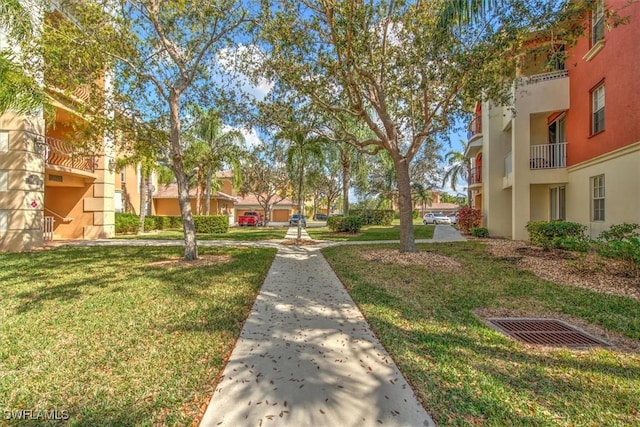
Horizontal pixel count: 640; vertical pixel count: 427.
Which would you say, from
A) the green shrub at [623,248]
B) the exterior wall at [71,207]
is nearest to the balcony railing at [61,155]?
the exterior wall at [71,207]

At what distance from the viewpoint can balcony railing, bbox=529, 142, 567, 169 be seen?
13.0 metres

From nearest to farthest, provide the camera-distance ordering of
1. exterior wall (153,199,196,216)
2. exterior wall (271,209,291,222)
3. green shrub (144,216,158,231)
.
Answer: green shrub (144,216,158,231), exterior wall (153,199,196,216), exterior wall (271,209,291,222)

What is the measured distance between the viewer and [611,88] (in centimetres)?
Answer: 970

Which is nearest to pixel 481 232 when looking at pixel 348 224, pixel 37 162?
pixel 348 224

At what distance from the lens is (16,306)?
5.43 metres

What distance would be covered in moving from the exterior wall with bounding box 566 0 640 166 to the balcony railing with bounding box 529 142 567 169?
520 millimetres

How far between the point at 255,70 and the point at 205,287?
7141mm

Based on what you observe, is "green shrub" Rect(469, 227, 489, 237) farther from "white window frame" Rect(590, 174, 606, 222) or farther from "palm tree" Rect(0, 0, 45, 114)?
"palm tree" Rect(0, 0, 45, 114)

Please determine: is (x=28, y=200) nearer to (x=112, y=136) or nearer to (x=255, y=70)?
(x=112, y=136)

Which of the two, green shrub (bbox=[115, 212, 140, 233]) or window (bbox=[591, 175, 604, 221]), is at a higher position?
window (bbox=[591, 175, 604, 221])

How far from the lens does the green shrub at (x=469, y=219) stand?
752 inches

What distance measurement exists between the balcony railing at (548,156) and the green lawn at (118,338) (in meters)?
12.7

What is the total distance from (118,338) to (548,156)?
52.4 ft

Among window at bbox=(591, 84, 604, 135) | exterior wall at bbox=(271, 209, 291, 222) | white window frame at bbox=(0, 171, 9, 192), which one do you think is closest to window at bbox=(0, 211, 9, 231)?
white window frame at bbox=(0, 171, 9, 192)
